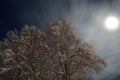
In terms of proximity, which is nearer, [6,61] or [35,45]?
[6,61]

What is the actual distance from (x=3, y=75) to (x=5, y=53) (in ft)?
9.51

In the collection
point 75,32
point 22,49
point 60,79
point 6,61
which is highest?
point 75,32

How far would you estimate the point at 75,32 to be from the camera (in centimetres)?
2497

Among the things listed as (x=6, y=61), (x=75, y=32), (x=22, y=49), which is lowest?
(x=6, y=61)

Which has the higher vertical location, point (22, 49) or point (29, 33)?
point (29, 33)

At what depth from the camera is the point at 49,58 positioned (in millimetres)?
23438

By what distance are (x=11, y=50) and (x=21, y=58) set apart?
47.6 inches

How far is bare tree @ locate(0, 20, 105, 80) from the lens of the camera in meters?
22.9

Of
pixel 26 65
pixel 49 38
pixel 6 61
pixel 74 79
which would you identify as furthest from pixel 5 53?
pixel 74 79

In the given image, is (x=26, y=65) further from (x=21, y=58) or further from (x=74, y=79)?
(x=74, y=79)

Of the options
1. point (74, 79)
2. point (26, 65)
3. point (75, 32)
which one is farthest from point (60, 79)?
point (75, 32)

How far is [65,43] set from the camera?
24.1 metres

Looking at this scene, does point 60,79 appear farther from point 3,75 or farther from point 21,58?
point 3,75

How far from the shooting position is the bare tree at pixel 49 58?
22891 millimetres
